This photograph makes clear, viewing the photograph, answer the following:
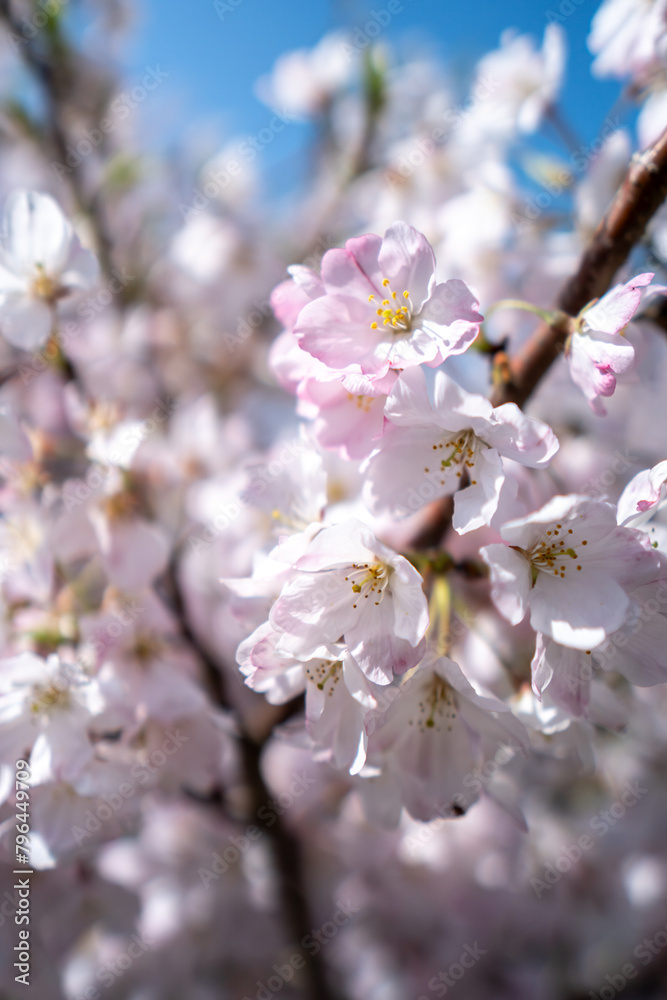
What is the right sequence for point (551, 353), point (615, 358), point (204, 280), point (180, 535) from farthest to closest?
point (204, 280) < point (180, 535) < point (551, 353) < point (615, 358)

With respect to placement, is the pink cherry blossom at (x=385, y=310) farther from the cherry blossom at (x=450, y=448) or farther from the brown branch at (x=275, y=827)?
the brown branch at (x=275, y=827)

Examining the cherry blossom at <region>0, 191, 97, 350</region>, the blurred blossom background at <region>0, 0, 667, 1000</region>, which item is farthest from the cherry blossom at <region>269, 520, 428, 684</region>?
the cherry blossom at <region>0, 191, 97, 350</region>

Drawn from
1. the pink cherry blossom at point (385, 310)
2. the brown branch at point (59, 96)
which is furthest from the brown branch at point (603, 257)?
the brown branch at point (59, 96)

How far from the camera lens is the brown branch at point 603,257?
94cm

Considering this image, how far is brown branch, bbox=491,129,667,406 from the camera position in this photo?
938 millimetres

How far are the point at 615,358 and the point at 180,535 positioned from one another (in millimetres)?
1030

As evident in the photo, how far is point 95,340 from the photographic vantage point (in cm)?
265

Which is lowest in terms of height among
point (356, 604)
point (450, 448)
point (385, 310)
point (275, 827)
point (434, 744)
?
point (275, 827)

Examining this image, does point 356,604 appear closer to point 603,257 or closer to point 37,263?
point 603,257

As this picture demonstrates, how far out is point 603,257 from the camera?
3.23 ft

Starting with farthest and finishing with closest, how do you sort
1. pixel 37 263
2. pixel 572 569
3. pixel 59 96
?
pixel 59 96
pixel 37 263
pixel 572 569

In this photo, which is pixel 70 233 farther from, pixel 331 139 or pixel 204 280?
pixel 331 139

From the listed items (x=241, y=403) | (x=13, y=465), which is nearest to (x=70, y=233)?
(x=13, y=465)

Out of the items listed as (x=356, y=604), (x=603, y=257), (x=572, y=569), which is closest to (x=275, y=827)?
(x=356, y=604)
